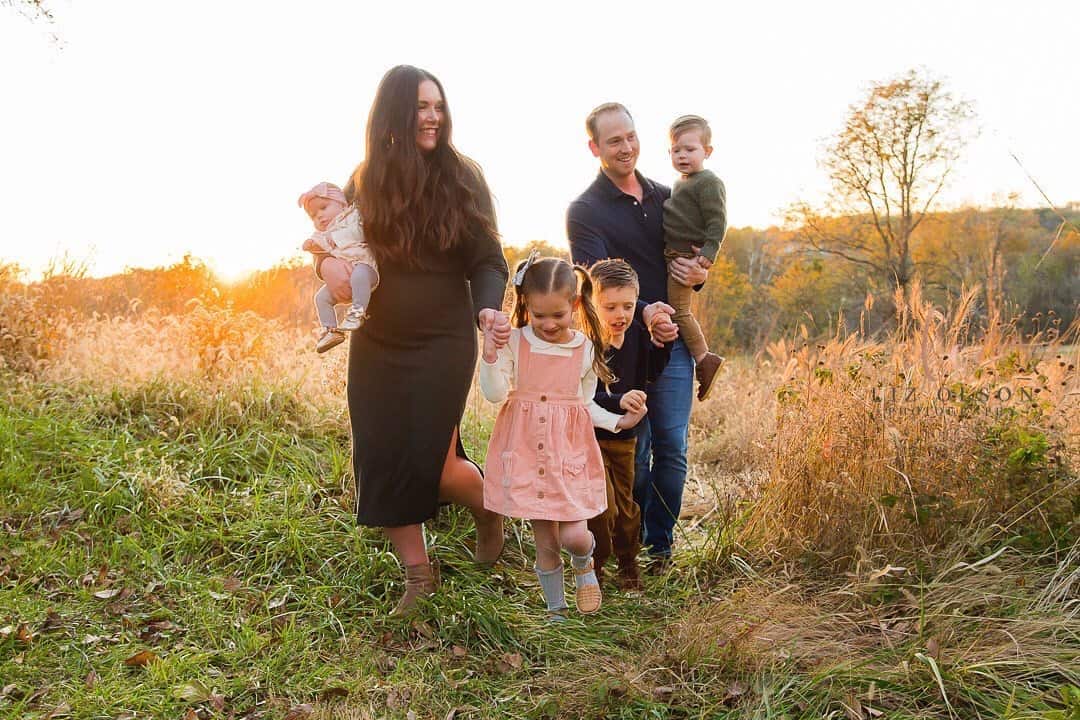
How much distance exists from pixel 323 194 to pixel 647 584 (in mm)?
2061

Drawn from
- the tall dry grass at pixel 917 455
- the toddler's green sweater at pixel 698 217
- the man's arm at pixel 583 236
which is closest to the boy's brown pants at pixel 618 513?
the tall dry grass at pixel 917 455

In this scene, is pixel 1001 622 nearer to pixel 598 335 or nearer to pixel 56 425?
pixel 598 335

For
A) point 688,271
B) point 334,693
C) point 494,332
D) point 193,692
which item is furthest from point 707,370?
point 193,692

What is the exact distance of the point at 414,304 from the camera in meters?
3.31

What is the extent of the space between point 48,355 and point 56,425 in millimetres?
1645

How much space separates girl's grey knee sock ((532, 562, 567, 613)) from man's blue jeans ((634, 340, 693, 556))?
0.68 meters

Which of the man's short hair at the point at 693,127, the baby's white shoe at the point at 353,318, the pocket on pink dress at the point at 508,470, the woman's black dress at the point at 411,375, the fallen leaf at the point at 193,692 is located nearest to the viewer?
the fallen leaf at the point at 193,692

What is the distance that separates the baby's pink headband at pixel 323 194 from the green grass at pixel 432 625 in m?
1.54

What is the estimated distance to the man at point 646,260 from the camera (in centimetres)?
369

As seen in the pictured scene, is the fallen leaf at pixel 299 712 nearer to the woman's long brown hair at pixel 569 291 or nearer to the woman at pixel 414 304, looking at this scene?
the woman at pixel 414 304

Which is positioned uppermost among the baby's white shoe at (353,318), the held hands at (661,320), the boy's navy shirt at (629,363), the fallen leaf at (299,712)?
the baby's white shoe at (353,318)

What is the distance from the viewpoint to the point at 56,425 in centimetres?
503

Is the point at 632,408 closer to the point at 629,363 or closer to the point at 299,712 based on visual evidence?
the point at 629,363

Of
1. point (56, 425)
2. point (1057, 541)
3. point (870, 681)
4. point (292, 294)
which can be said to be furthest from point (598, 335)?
point (292, 294)
